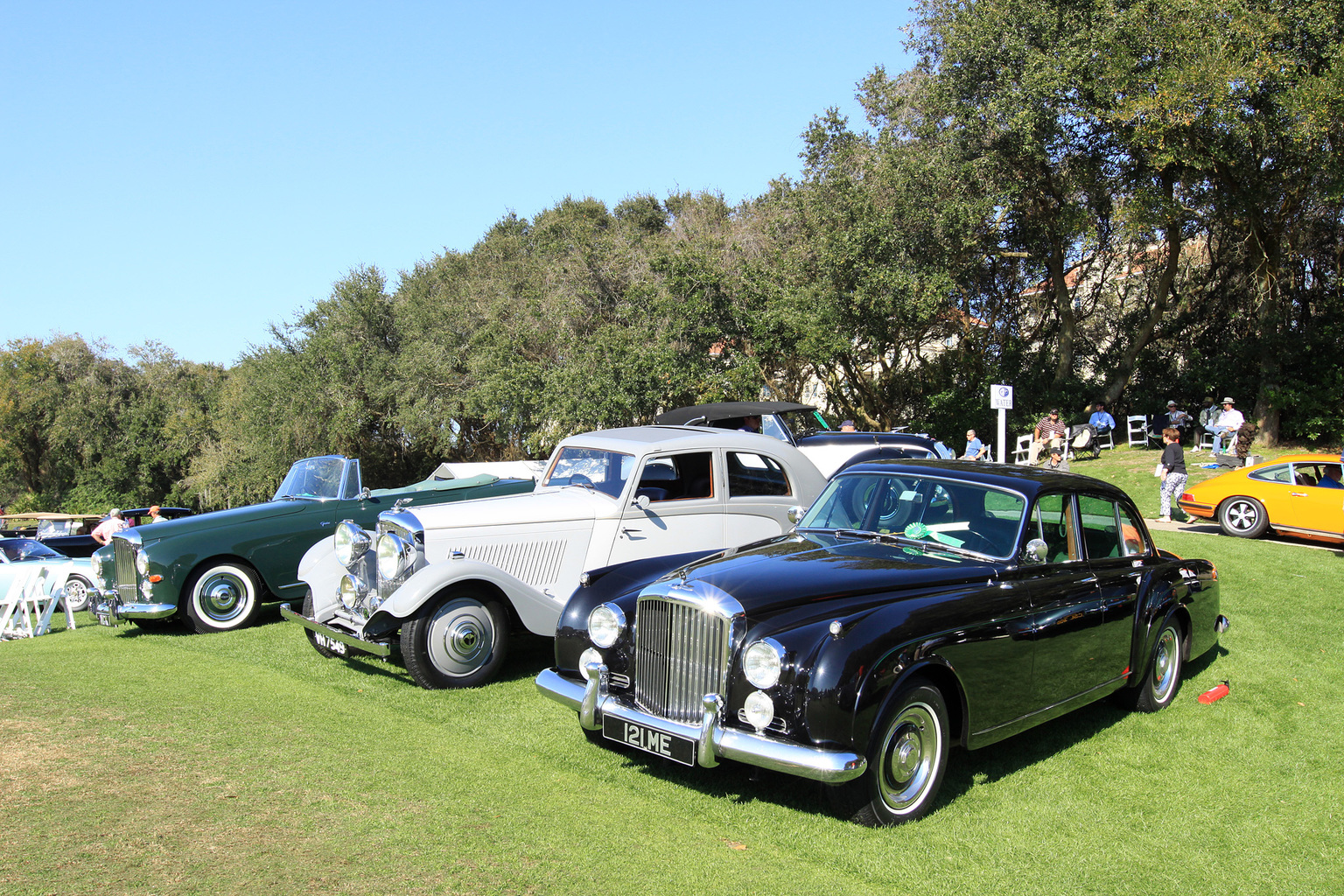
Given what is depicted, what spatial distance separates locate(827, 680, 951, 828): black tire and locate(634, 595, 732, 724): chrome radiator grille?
77 centimetres

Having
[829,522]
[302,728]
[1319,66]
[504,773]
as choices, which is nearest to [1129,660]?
[829,522]

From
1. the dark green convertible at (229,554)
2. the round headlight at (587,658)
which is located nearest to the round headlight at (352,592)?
the dark green convertible at (229,554)

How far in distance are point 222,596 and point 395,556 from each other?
388 centimetres

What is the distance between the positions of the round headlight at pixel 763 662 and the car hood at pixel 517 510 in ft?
10.4

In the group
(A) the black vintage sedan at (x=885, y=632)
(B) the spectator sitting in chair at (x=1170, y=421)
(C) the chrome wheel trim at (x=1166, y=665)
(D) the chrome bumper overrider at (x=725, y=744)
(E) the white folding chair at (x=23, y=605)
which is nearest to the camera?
(D) the chrome bumper overrider at (x=725, y=744)

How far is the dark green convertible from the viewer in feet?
30.1

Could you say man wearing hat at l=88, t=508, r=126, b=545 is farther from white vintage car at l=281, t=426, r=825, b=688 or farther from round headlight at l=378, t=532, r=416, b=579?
round headlight at l=378, t=532, r=416, b=579

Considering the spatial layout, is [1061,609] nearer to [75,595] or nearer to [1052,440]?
[75,595]

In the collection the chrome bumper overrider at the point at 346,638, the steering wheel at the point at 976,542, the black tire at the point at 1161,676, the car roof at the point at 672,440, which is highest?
the car roof at the point at 672,440

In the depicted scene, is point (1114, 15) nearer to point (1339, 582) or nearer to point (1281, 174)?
point (1281, 174)

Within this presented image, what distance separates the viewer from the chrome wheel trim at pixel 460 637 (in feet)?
21.4

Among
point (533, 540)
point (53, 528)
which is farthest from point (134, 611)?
point (53, 528)

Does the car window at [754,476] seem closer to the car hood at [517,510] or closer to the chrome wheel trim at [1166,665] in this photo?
the car hood at [517,510]

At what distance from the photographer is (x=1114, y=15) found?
18906 millimetres
